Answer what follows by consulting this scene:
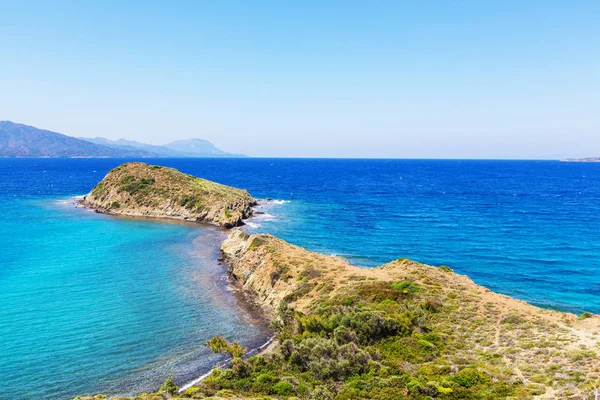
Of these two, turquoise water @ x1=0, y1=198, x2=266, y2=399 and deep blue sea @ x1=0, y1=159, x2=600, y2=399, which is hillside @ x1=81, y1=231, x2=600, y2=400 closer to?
turquoise water @ x1=0, y1=198, x2=266, y2=399

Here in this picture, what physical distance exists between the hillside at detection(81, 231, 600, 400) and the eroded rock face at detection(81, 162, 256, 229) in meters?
53.5

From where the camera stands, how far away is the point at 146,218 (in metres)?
95.1

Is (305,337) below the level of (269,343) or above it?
above

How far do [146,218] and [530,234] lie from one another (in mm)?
89235

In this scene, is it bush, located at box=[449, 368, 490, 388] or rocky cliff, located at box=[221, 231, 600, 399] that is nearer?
bush, located at box=[449, 368, 490, 388]

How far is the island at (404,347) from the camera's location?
21.7 m

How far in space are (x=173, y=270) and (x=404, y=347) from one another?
36822 millimetres

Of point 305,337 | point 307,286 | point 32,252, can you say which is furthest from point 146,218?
point 305,337

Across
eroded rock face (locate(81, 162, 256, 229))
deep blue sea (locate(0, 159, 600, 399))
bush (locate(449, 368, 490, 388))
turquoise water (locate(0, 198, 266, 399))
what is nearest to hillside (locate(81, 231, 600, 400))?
bush (locate(449, 368, 490, 388))

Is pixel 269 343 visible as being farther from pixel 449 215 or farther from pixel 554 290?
pixel 449 215

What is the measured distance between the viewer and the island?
71.2 ft

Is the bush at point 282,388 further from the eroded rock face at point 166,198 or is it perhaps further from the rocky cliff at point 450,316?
the eroded rock face at point 166,198

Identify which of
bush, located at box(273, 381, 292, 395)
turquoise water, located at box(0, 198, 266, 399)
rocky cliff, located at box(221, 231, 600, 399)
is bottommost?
turquoise water, located at box(0, 198, 266, 399)

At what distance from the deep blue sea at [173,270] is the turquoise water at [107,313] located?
5.6 inches
